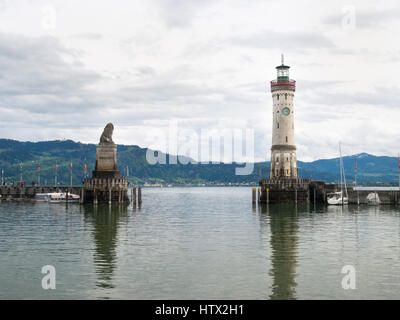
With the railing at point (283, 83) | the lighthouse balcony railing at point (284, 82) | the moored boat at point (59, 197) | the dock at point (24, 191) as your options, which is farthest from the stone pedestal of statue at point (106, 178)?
the lighthouse balcony railing at point (284, 82)

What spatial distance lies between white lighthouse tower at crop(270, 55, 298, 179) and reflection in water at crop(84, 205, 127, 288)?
36005 mm

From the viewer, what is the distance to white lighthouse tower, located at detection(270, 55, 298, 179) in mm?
94062

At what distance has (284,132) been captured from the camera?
93.9 metres

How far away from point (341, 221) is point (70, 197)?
60600 mm

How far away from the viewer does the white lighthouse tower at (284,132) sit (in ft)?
309

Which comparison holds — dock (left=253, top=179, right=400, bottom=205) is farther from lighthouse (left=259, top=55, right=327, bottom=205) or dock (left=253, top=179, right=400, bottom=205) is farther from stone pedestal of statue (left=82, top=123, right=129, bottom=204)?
stone pedestal of statue (left=82, top=123, right=129, bottom=204)

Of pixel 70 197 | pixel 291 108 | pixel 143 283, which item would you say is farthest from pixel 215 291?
pixel 70 197

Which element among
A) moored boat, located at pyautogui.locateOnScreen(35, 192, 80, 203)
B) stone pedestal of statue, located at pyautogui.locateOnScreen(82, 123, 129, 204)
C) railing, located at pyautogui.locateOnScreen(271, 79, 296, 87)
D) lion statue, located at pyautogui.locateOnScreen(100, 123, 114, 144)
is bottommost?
moored boat, located at pyautogui.locateOnScreen(35, 192, 80, 203)

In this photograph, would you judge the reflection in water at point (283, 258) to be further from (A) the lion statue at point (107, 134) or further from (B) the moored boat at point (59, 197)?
(B) the moored boat at point (59, 197)

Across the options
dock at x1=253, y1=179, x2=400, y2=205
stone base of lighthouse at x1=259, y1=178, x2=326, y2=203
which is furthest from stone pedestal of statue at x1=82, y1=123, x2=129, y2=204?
dock at x1=253, y1=179, x2=400, y2=205

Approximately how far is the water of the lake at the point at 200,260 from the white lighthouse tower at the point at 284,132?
37711 millimetres

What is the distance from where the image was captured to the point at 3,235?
46.1 meters

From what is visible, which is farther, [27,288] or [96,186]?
[96,186]

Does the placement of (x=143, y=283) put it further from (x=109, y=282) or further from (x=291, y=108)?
(x=291, y=108)
